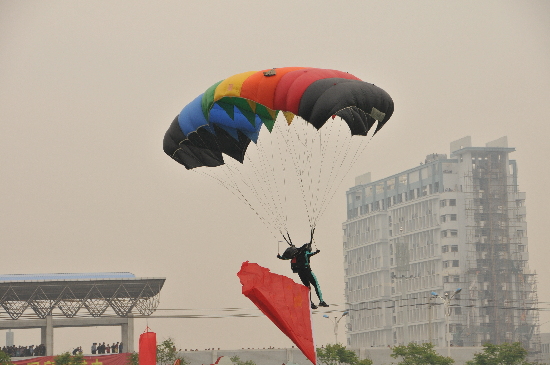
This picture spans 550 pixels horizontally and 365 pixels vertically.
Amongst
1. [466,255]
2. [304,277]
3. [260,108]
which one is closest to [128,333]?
[260,108]

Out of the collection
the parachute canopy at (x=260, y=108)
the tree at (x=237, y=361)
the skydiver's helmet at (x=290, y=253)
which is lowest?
the tree at (x=237, y=361)

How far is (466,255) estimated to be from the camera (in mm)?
169000

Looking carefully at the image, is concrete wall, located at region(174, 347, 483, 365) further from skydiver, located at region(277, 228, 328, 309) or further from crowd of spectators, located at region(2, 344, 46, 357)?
skydiver, located at region(277, 228, 328, 309)

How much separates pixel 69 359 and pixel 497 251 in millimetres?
118169

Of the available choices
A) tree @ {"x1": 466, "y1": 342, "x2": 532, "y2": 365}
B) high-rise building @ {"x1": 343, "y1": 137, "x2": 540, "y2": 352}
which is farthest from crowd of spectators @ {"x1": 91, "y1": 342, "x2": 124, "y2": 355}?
high-rise building @ {"x1": 343, "y1": 137, "x2": 540, "y2": 352}

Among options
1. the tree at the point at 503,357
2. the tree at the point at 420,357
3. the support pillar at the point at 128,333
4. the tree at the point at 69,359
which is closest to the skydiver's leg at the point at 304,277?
the tree at the point at 69,359

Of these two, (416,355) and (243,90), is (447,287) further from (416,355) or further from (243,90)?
(243,90)

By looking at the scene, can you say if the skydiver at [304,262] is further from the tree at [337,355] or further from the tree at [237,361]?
the tree at [237,361]

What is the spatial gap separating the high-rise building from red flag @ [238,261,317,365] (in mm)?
138475

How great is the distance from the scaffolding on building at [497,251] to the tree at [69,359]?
112m

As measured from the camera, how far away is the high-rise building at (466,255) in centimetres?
16612

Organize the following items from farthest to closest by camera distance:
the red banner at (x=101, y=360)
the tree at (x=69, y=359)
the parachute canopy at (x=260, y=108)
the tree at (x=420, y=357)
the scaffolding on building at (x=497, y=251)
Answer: the scaffolding on building at (x=497, y=251), the tree at (x=420, y=357), the red banner at (x=101, y=360), the tree at (x=69, y=359), the parachute canopy at (x=260, y=108)

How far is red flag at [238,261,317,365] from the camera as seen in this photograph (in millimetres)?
26438

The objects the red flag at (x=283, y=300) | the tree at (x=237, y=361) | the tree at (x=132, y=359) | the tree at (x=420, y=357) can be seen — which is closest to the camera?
the red flag at (x=283, y=300)
